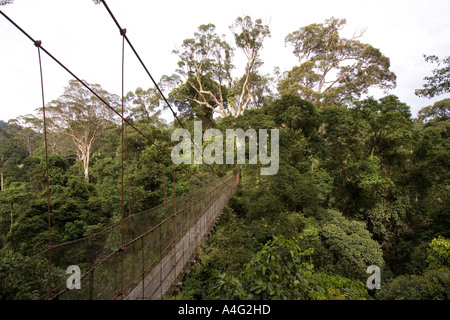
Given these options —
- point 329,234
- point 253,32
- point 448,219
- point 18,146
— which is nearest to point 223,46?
point 253,32

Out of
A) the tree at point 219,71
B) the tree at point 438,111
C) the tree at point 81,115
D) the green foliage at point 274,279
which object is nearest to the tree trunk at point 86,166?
the tree at point 81,115

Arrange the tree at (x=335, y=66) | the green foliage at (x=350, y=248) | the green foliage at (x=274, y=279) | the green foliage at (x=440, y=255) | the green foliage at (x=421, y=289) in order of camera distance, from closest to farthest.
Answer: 1. the green foliage at (x=274, y=279)
2. the green foliage at (x=421, y=289)
3. the green foliage at (x=440, y=255)
4. the green foliage at (x=350, y=248)
5. the tree at (x=335, y=66)

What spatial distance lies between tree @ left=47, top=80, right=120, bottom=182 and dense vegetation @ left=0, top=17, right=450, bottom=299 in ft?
0.25

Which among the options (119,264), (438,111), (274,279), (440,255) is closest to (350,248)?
(440,255)

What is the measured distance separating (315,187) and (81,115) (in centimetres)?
1238

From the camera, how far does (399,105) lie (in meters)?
7.50

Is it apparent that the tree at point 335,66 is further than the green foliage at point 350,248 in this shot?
Yes

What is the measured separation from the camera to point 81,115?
12031 mm

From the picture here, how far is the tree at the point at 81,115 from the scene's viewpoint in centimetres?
1128

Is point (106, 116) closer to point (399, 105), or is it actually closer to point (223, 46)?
point (223, 46)

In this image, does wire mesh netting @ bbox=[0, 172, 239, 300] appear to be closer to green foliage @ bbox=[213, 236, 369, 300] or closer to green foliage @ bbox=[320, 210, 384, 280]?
green foliage @ bbox=[213, 236, 369, 300]

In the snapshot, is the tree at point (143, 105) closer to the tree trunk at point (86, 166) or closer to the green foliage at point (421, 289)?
the tree trunk at point (86, 166)

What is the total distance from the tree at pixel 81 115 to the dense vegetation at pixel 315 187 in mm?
77
